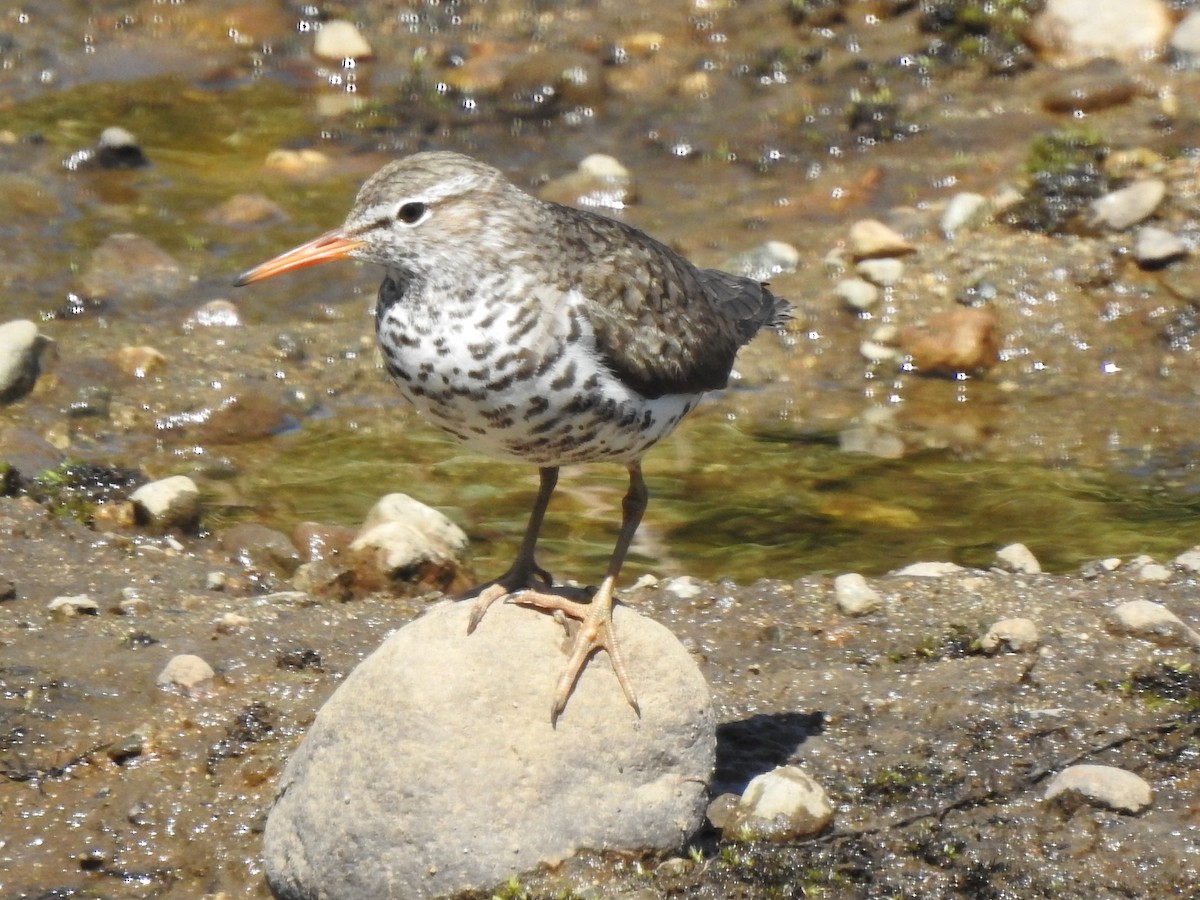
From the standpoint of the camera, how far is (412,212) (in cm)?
614

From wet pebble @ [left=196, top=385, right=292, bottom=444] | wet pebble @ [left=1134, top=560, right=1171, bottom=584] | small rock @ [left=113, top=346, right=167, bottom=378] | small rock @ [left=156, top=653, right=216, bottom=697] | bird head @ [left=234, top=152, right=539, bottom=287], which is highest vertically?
bird head @ [left=234, top=152, right=539, bottom=287]

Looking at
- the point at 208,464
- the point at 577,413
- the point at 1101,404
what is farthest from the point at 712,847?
the point at 1101,404

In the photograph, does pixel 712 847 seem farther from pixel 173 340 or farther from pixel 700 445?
pixel 173 340

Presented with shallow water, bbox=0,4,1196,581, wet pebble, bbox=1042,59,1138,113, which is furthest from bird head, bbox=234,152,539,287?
wet pebble, bbox=1042,59,1138,113

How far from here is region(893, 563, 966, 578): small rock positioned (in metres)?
7.95

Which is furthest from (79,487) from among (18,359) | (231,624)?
(231,624)

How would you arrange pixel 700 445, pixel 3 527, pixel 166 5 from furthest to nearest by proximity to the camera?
pixel 166 5, pixel 700 445, pixel 3 527

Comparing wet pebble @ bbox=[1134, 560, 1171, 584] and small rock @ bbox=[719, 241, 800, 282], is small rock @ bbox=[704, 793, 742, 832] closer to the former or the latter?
wet pebble @ bbox=[1134, 560, 1171, 584]

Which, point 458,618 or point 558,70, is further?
point 558,70

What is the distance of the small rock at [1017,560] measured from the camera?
8.19 m

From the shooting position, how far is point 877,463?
9750 mm

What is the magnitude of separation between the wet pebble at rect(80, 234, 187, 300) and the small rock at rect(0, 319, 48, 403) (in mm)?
1240

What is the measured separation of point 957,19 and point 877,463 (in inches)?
205

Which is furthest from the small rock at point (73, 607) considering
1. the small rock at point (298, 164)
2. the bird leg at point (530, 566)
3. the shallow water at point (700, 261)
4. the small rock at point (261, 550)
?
the small rock at point (298, 164)
